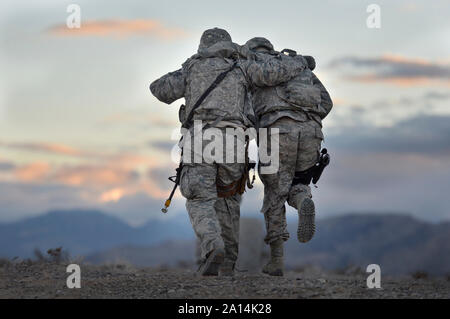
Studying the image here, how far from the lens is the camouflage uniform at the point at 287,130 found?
10.9m

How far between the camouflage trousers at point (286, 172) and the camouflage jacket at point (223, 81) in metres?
0.53

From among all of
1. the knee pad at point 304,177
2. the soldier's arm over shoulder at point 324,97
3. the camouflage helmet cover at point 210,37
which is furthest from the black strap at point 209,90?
the knee pad at point 304,177

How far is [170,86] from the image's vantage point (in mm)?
10719

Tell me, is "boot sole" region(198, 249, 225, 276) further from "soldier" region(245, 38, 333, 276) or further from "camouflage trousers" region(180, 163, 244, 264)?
"soldier" region(245, 38, 333, 276)

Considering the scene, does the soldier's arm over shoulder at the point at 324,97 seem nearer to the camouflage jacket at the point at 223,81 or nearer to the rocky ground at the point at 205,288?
the camouflage jacket at the point at 223,81

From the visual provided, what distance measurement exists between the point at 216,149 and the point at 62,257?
15.7ft

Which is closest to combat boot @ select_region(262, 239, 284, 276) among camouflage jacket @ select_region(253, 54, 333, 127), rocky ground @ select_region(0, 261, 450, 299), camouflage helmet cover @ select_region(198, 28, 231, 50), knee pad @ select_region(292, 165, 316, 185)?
knee pad @ select_region(292, 165, 316, 185)

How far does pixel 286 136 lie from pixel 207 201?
4.81 ft

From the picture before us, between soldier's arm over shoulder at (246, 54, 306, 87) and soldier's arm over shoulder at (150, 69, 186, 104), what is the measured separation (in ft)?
2.95

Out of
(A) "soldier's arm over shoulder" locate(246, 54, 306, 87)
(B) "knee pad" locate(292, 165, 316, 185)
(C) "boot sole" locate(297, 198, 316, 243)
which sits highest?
(A) "soldier's arm over shoulder" locate(246, 54, 306, 87)

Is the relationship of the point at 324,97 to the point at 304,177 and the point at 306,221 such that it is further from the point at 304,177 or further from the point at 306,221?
the point at 306,221

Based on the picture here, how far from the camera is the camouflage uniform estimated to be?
1089 centimetres

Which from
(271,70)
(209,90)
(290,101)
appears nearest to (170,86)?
(209,90)
